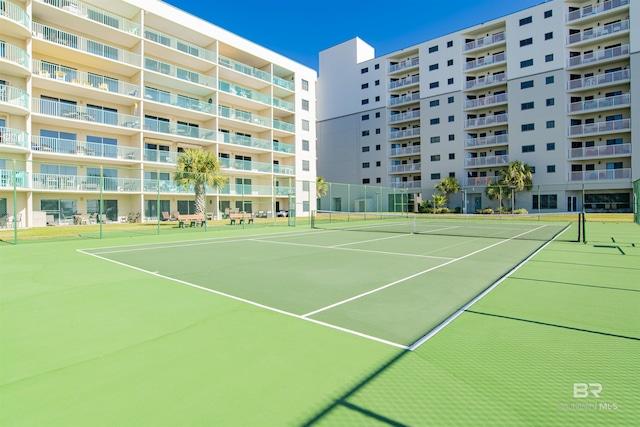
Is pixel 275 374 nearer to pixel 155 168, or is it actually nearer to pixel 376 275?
pixel 376 275

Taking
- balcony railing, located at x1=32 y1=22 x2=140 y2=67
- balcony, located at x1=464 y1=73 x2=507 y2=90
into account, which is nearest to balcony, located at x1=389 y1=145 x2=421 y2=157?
balcony, located at x1=464 y1=73 x2=507 y2=90

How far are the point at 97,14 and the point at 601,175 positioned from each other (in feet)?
164

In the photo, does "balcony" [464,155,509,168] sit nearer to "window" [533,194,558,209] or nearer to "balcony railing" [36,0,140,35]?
"window" [533,194,558,209]

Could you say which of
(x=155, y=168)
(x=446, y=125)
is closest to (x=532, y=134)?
(x=446, y=125)

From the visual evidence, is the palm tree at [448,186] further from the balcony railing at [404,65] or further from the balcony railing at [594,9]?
the balcony railing at [594,9]

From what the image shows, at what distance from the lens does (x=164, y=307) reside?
16.9 feet

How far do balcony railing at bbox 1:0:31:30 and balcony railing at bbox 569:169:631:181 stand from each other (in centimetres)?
5107

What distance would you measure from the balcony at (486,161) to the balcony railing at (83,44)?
40772 mm

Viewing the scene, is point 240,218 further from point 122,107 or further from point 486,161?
point 486,161

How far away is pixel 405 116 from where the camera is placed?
56062mm

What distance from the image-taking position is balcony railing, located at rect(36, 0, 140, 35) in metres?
25.1

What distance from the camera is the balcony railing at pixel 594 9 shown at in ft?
127

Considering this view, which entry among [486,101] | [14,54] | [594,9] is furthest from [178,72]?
[594,9]

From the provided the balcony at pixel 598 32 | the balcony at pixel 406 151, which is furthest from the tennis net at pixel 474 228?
the balcony at pixel 598 32
